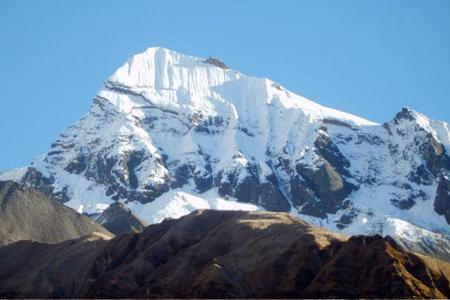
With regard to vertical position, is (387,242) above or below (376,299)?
above

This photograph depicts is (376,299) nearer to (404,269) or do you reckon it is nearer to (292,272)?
(404,269)

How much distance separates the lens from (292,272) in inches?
7859

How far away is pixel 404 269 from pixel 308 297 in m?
16.5

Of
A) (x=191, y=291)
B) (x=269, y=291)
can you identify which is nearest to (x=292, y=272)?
(x=269, y=291)

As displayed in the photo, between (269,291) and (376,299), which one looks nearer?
(376,299)

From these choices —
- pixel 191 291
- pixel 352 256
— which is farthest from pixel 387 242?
pixel 191 291

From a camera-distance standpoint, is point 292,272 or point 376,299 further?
point 292,272

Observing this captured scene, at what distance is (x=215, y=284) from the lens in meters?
194

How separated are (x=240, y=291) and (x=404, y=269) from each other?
28477 millimetres

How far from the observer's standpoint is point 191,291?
19525 cm

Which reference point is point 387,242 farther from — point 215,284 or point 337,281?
point 215,284

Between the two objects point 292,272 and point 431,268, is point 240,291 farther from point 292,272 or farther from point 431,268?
point 431,268

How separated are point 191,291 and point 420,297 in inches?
1569

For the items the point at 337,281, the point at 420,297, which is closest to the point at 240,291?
the point at 337,281
